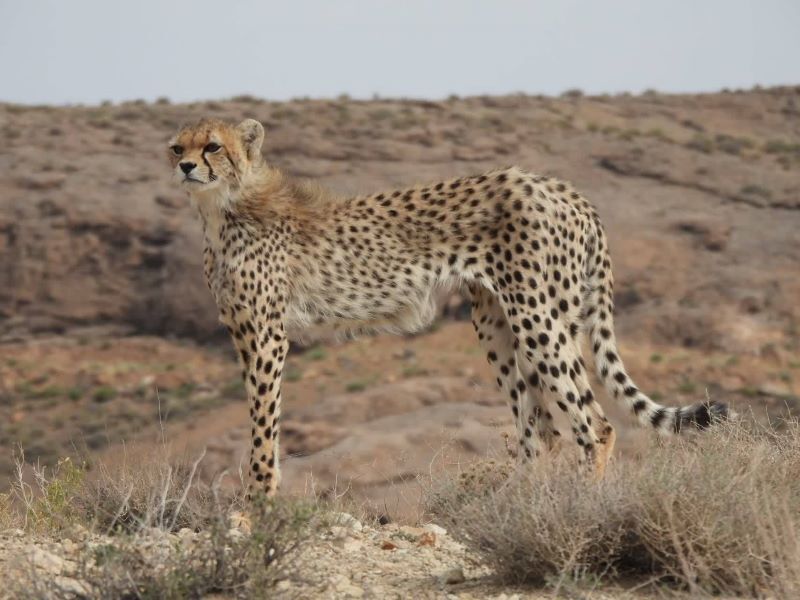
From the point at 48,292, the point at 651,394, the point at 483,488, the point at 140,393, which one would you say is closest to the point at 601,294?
the point at 483,488

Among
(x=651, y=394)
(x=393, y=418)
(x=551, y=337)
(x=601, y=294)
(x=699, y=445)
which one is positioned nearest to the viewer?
(x=699, y=445)

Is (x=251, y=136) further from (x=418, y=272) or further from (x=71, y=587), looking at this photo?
(x=71, y=587)

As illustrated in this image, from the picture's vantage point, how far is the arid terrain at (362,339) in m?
22.0

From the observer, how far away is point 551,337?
633cm

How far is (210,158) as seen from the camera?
6609 millimetres

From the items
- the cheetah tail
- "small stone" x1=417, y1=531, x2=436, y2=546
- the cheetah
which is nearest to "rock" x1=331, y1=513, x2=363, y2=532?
"small stone" x1=417, y1=531, x2=436, y2=546

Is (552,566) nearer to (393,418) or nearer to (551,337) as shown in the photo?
(551,337)

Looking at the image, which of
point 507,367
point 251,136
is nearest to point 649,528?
point 507,367

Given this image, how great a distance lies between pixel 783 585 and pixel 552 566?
33.4 inches

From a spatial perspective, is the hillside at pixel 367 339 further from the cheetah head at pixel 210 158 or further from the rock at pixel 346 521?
the rock at pixel 346 521

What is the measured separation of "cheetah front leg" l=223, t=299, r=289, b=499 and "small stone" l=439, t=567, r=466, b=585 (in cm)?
180

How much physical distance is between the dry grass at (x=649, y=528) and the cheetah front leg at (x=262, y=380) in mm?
1821

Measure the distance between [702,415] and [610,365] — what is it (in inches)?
31.8

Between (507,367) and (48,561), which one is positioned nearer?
(48,561)
